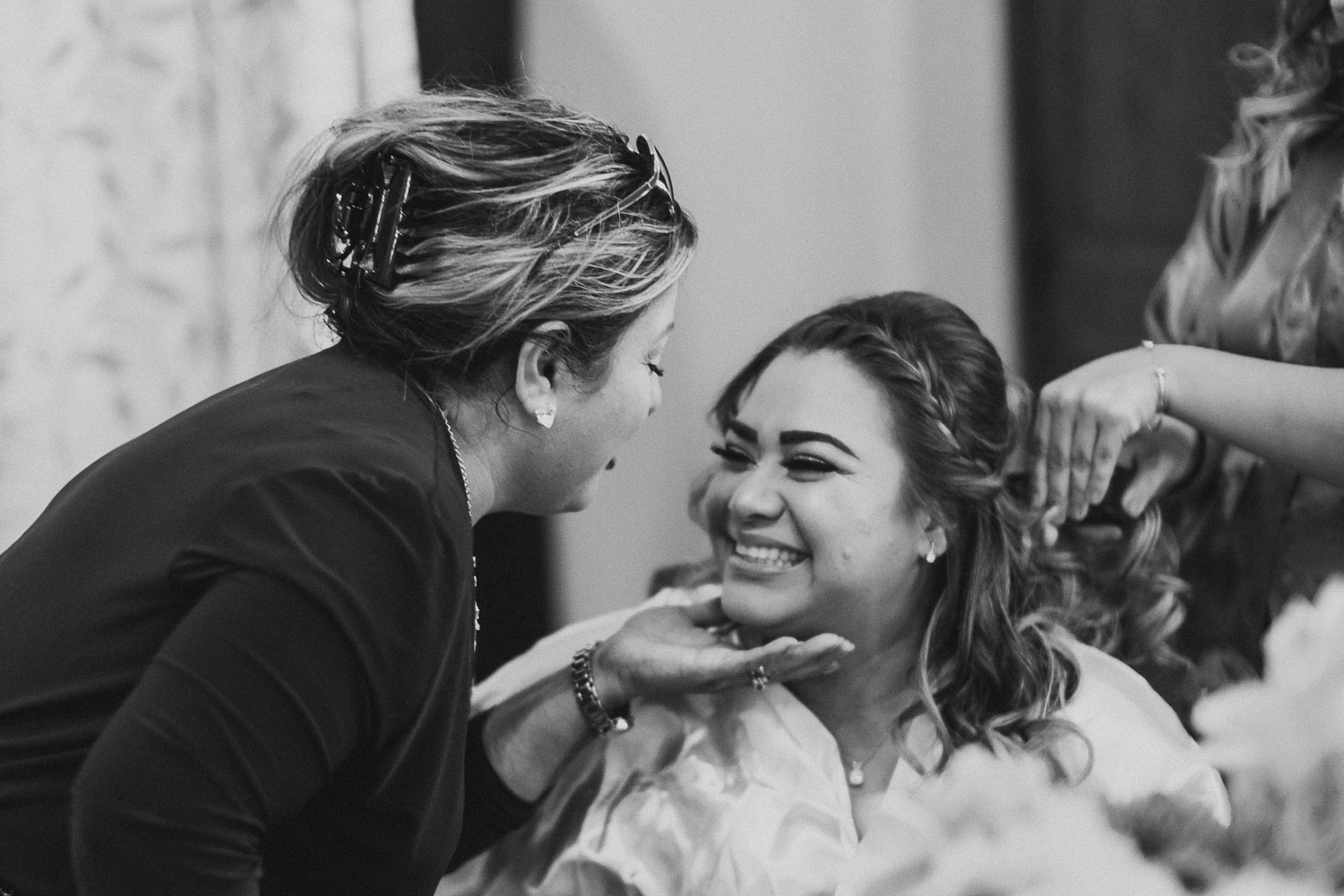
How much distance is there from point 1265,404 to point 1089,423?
17 cm

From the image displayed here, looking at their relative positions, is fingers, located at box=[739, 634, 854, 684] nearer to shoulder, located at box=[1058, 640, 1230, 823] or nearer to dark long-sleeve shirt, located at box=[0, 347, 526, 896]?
shoulder, located at box=[1058, 640, 1230, 823]

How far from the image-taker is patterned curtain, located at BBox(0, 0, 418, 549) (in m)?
Result: 1.87

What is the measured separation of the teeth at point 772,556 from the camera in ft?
4.95

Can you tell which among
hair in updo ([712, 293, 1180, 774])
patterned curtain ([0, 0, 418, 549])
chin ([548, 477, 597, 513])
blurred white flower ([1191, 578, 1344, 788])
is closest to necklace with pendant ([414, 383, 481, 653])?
chin ([548, 477, 597, 513])

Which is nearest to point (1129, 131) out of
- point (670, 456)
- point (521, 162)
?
point (670, 456)

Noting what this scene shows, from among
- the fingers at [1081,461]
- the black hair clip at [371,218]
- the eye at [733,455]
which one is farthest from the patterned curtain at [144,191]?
the fingers at [1081,461]

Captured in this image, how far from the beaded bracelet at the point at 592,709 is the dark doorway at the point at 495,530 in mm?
566

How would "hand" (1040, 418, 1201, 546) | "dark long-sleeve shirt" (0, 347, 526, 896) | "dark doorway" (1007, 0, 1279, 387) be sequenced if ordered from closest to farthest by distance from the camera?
"dark long-sleeve shirt" (0, 347, 526, 896) → "hand" (1040, 418, 1201, 546) → "dark doorway" (1007, 0, 1279, 387)

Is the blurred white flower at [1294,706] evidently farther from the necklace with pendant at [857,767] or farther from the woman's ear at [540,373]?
the necklace with pendant at [857,767]

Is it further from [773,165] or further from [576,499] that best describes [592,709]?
[773,165]

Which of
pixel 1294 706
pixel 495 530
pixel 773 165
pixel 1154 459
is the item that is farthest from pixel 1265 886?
pixel 773 165

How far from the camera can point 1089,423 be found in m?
1.51

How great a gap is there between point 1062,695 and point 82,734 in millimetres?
934

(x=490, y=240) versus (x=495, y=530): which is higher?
(x=490, y=240)
